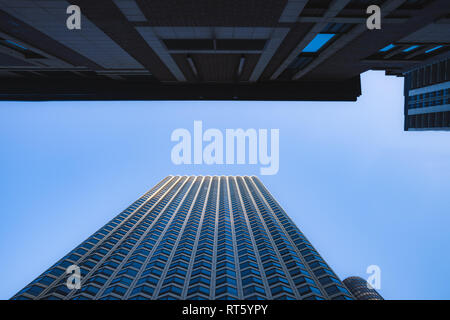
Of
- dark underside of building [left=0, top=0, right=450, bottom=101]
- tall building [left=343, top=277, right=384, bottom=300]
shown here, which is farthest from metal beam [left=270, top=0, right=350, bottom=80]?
tall building [left=343, top=277, right=384, bottom=300]

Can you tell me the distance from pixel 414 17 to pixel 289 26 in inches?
232

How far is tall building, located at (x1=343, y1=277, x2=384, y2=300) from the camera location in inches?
5443

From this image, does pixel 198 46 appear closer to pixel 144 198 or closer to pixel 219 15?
pixel 219 15

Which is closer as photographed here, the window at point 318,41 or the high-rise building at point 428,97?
the window at point 318,41

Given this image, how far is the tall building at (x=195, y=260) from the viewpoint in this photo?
152 ft

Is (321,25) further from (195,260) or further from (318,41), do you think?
(195,260)

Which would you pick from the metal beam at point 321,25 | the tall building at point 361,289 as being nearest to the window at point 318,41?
the metal beam at point 321,25

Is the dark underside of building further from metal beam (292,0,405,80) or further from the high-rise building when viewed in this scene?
the high-rise building

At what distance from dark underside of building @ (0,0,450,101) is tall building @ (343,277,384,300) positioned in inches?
5924

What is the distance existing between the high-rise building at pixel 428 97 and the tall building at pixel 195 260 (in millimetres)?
49846

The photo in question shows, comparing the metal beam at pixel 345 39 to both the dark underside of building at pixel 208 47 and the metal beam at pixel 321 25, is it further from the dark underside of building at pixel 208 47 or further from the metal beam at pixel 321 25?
the metal beam at pixel 321 25

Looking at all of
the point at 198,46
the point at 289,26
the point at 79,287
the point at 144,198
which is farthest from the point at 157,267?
the point at 144,198

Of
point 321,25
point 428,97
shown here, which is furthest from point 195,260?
point 428,97

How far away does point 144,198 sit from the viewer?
116500mm
